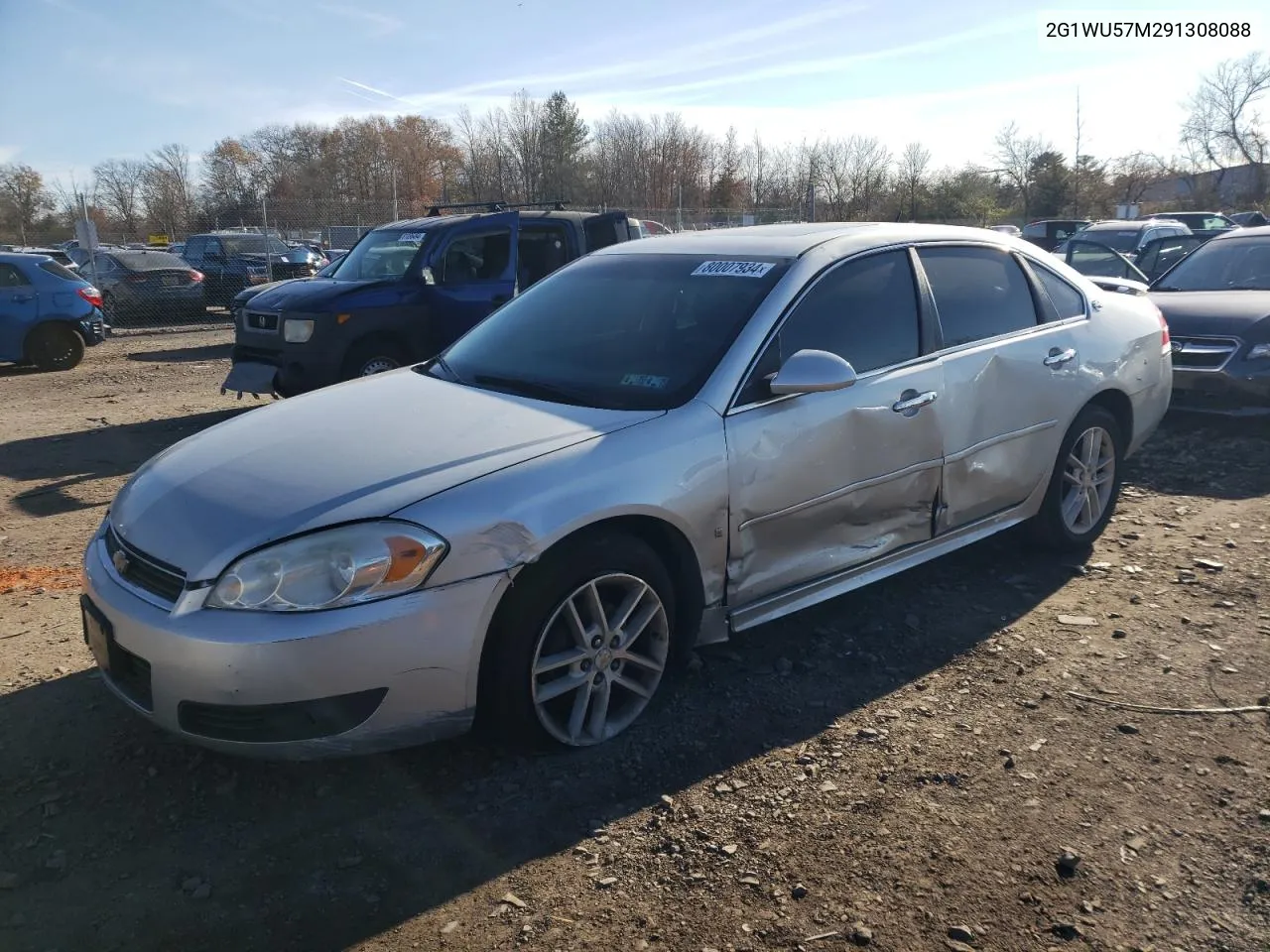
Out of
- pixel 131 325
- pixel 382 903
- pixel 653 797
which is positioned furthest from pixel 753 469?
pixel 131 325

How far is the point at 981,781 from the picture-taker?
3.10 metres

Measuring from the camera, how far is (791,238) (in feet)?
13.7

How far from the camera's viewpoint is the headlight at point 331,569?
2750 millimetres

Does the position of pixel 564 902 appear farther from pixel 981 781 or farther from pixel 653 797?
pixel 981 781

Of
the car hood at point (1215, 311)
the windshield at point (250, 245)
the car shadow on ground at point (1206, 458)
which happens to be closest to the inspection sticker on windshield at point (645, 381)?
the car shadow on ground at point (1206, 458)

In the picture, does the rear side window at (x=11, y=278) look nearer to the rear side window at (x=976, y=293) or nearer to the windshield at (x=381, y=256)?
the windshield at (x=381, y=256)

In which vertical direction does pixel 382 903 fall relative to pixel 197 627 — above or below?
below

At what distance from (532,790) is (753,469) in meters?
1.31

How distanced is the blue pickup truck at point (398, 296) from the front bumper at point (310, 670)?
19.4 feet

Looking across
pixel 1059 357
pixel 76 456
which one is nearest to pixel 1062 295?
pixel 1059 357

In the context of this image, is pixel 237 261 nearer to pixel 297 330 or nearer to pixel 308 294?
pixel 308 294

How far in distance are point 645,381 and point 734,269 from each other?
700 millimetres

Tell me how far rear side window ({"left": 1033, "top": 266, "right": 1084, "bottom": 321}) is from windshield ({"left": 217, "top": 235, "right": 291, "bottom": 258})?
19608 millimetres

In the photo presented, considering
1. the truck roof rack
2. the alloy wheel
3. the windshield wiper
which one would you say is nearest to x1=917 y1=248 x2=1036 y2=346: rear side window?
the windshield wiper
